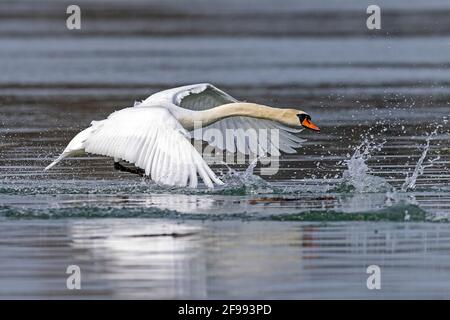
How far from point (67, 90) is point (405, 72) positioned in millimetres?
6445

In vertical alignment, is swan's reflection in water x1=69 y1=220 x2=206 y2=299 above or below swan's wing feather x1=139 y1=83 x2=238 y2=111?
below

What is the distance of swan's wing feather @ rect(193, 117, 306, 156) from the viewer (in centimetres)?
1683

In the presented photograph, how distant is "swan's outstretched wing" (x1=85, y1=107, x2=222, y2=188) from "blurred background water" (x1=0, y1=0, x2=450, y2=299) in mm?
448

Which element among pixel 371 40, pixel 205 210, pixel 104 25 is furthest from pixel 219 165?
pixel 104 25

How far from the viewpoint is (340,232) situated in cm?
1326

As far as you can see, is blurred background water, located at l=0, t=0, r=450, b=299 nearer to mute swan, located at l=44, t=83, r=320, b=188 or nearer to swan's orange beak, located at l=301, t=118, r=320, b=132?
mute swan, located at l=44, t=83, r=320, b=188

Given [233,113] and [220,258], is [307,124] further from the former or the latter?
[220,258]

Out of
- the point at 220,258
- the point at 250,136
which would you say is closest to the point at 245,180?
the point at 250,136

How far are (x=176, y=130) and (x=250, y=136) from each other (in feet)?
8.59

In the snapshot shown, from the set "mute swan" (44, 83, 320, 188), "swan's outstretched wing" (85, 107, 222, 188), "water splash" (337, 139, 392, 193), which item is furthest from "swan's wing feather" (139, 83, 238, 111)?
"water splash" (337, 139, 392, 193)

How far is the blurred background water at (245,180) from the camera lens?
11492 millimetres

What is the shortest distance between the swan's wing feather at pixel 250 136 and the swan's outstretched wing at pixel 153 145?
1.73 m

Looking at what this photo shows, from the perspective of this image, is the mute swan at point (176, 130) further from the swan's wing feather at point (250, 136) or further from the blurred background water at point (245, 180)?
the blurred background water at point (245, 180)

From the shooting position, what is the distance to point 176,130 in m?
14.5
